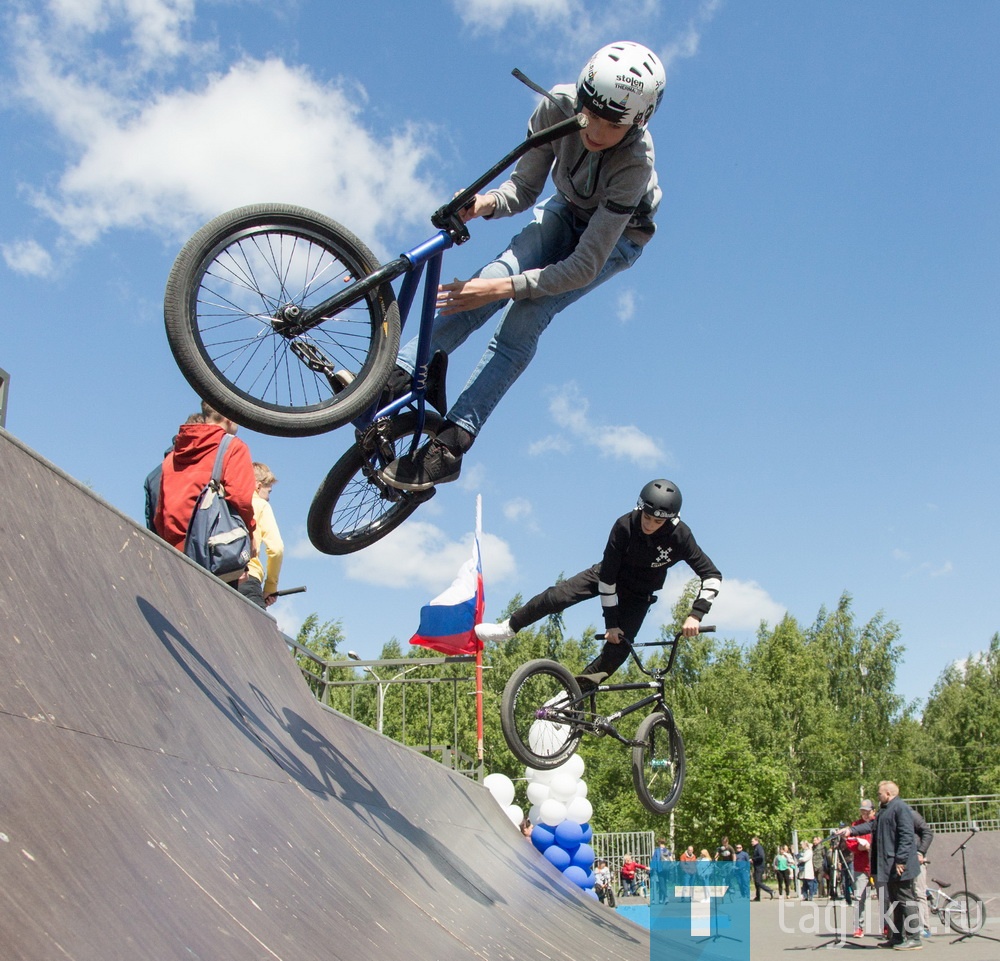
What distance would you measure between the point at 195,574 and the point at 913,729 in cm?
6008

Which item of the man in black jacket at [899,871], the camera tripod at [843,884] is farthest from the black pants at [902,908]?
the camera tripod at [843,884]

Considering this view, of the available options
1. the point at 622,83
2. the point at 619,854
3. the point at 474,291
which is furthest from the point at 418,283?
the point at 619,854

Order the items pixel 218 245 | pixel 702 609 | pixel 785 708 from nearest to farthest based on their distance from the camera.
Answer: pixel 218 245
pixel 702 609
pixel 785 708

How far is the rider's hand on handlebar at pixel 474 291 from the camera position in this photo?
5.11 metres

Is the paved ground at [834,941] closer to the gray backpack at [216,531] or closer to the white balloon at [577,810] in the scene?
the white balloon at [577,810]

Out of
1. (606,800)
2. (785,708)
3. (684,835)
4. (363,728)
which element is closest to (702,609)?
(363,728)

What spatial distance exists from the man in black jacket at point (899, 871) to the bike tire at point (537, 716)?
427cm

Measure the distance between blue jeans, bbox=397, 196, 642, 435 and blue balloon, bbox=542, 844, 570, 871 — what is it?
499 inches

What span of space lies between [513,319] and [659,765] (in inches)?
221

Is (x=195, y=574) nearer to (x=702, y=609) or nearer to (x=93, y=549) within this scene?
(x=93, y=549)

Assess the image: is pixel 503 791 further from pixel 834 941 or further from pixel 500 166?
pixel 500 166

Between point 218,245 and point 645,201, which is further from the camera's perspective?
point 645,201

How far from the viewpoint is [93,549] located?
4113 millimetres

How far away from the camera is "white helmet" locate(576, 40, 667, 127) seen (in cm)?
474
